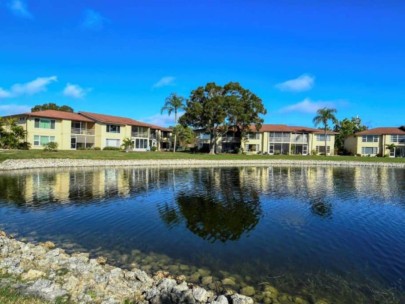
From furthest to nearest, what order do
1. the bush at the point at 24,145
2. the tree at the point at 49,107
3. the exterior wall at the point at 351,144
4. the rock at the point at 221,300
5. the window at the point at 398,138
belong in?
the tree at the point at 49,107
the exterior wall at the point at 351,144
the window at the point at 398,138
the bush at the point at 24,145
the rock at the point at 221,300

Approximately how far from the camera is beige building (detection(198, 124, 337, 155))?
288 ft

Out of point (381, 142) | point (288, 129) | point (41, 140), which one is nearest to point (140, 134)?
point (41, 140)

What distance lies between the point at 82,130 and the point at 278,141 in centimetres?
4941

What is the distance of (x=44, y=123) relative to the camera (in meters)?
60.9

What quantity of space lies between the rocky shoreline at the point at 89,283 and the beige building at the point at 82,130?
54.5 metres

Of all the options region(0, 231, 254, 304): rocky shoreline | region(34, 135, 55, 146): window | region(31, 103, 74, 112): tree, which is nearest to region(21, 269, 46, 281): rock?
region(0, 231, 254, 304): rocky shoreline

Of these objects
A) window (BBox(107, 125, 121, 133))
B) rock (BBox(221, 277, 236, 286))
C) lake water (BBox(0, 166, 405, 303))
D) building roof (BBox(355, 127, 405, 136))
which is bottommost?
rock (BBox(221, 277, 236, 286))

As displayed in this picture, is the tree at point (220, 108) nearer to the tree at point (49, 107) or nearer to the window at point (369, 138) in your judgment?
the window at point (369, 138)

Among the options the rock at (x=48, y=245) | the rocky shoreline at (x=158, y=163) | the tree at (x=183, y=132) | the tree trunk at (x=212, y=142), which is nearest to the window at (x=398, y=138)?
the rocky shoreline at (x=158, y=163)

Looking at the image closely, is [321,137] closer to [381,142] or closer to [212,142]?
[381,142]

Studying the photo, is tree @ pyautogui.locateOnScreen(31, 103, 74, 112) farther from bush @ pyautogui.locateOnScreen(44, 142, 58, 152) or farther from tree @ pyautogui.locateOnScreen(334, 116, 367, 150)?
tree @ pyautogui.locateOnScreen(334, 116, 367, 150)

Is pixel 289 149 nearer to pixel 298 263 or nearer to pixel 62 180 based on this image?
pixel 62 180

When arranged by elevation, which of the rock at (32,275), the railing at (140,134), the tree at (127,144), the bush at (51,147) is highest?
the railing at (140,134)

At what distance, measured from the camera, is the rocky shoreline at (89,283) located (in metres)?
8.38
